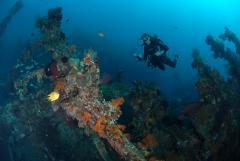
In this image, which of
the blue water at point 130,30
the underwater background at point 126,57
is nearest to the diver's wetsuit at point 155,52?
the underwater background at point 126,57

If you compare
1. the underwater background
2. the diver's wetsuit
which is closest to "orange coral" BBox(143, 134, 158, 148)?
the underwater background

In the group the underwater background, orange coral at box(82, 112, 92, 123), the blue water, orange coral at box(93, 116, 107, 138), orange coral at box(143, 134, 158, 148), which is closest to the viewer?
orange coral at box(93, 116, 107, 138)

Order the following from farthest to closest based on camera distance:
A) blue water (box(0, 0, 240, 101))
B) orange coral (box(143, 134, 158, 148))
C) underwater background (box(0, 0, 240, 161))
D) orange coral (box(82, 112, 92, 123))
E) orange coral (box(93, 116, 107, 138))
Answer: blue water (box(0, 0, 240, 101)), underwater background (box(0, 0, 240, 161)), orange coral (box(143, 134, 158, 148)), orange coral (box(82, 112, 92, 123)), orange coral (box(93, 116, 107, 138))

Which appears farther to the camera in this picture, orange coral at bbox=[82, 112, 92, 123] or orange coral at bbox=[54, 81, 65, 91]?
orange coral at bbox=[54, 81, 65, 91]

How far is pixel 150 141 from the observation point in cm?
647

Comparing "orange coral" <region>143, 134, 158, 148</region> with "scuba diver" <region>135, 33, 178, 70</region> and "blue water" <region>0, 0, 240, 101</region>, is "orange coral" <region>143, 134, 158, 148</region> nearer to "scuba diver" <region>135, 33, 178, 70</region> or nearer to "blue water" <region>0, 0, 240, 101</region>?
"scuba diver" <region>135, 33, 178, 70</region>

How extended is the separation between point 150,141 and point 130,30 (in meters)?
69.5

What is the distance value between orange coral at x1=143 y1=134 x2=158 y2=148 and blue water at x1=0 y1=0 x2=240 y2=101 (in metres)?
9.04

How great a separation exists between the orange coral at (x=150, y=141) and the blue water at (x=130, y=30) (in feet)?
29.7

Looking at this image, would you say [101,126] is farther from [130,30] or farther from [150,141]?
[130,30]

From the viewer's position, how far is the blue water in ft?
95.6

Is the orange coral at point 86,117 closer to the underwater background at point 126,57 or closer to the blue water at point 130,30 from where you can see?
the underwater background at point 126,57

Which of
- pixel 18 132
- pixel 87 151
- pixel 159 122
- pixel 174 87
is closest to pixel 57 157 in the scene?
pixel 87 151

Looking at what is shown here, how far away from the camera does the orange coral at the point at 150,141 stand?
6.38 metres
